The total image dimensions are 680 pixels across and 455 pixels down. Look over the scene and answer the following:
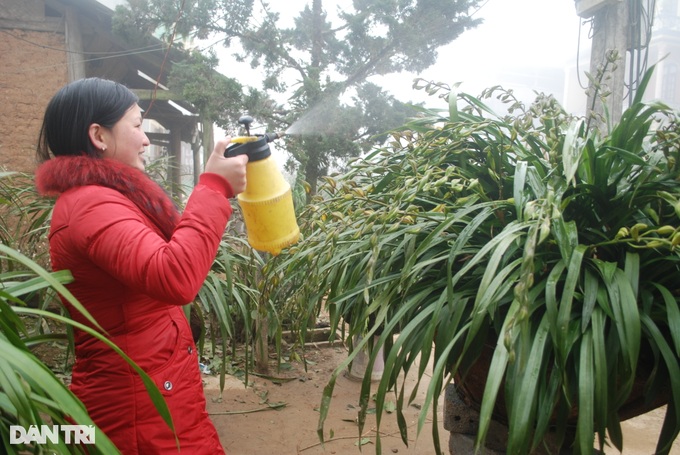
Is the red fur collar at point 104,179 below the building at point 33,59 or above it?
below

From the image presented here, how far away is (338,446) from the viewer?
273 cm

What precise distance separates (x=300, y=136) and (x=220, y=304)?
4.56m

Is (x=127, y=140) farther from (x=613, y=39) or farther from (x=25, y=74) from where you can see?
(x=25, y=74)

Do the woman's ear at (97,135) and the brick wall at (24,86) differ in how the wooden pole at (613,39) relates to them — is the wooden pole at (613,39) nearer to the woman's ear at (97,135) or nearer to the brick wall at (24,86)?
the woman's ear at (97,135)

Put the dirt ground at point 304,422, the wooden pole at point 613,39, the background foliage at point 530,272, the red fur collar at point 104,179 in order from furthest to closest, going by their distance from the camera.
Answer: the wooden pole at point 613,39
the dirt ground at point 304,422
the red fur collar at point 104,179
the background foliage at point 530,272

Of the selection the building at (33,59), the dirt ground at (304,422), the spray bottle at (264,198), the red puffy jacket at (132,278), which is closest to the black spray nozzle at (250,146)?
the spray bottle at (264,198)

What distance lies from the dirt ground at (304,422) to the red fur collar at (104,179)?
169 centimetres

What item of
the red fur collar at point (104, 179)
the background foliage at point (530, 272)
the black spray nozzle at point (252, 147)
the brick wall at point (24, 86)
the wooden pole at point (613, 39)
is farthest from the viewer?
the brick wall at point (24, 86)

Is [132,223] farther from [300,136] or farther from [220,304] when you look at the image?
[300,136]

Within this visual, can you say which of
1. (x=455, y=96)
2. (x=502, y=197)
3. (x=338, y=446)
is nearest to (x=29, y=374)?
(x=502, y=197)

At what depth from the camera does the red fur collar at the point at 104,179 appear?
1115mm

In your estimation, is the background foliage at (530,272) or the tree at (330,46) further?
the tree at (330,46)

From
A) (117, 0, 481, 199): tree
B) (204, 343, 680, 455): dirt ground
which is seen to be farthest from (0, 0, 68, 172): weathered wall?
(204, 343, 680, 455): dirt ground

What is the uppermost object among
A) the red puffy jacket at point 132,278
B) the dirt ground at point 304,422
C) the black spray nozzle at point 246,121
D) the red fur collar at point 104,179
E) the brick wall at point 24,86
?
the brick wall at point 24,86
